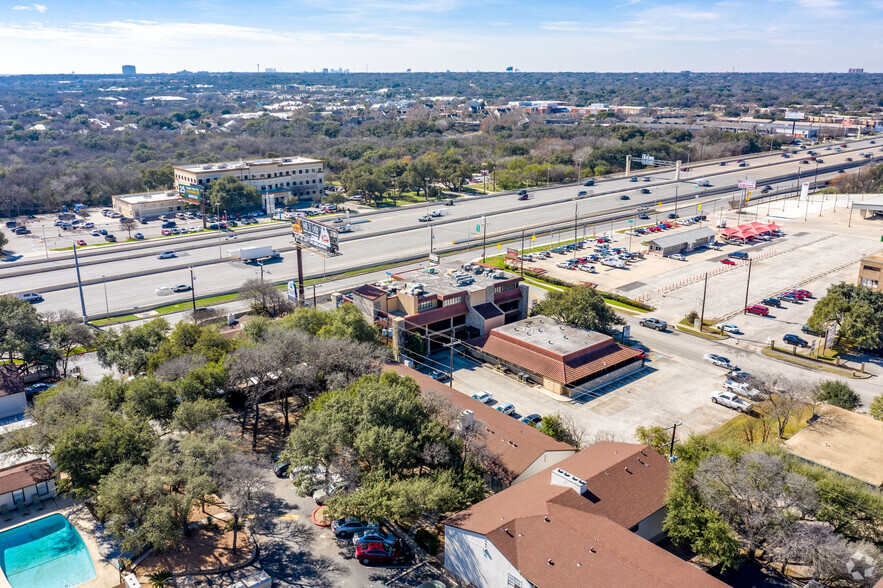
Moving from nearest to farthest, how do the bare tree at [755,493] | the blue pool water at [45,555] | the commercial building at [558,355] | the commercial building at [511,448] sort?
the bare tree at [755,493] < the blue pool water at [45,555] < the commercial building at [511,448] < the commercial building at [558,355]

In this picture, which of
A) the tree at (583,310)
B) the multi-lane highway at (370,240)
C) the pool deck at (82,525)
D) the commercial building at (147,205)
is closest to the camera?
the pool deck at (82,525)

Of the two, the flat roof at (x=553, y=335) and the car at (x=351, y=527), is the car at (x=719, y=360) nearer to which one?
the flat roof at (x=553, y=335)

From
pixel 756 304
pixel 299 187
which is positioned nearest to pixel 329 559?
pixel 756 304

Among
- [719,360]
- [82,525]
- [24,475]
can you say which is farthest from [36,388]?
[719,360]

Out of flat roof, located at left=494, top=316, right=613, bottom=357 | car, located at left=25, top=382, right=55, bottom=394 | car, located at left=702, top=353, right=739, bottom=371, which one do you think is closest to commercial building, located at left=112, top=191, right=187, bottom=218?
car, located at left=25, top=382, right=55, bottom=394

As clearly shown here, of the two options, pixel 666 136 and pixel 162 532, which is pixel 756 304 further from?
pixel 666 136

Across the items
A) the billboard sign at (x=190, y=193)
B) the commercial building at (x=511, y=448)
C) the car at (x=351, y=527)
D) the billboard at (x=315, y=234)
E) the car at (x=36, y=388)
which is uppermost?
the billboard at (x=315, y=234)

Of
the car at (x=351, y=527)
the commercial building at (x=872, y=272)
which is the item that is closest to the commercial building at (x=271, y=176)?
the commercial building at (x=872, y=272)
